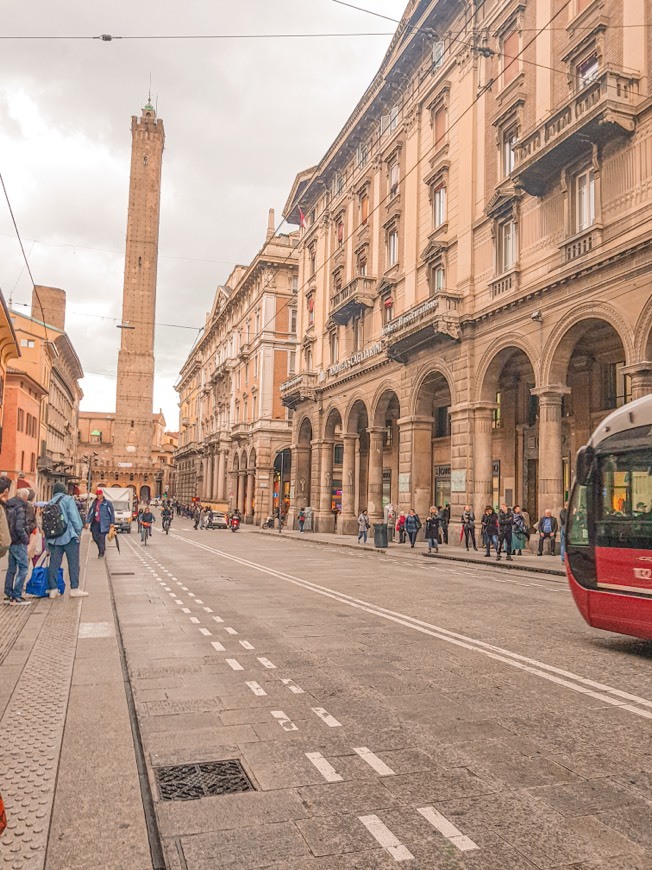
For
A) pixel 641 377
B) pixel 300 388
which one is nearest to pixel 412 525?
pixel 641 377

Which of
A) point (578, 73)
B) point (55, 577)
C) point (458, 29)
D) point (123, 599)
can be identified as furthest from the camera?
point (458, 29)

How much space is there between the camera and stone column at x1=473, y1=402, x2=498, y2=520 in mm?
25766

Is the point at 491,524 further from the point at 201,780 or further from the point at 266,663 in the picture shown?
the point at 201,780

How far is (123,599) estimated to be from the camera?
38.7ft

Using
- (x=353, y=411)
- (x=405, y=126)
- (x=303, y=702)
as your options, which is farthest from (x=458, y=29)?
(x=303, y=702)

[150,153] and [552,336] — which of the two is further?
[150,153]

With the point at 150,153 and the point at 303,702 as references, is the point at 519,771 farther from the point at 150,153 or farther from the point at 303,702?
the point at 150,153

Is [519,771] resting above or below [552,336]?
below

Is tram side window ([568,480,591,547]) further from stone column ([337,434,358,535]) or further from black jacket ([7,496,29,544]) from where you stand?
stone column ([337,434,358,535])

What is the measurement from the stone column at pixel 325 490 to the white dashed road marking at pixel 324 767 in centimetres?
3703

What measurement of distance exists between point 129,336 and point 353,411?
68895mm

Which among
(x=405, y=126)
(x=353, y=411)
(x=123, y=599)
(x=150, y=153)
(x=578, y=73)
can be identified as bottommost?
(x=123, y=599)

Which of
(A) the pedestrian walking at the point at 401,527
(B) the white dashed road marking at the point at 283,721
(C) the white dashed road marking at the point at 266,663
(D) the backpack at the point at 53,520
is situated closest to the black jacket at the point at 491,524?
(A) the pedestrian walking at the point at 401,527

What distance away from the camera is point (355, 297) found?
35969 millimetres
